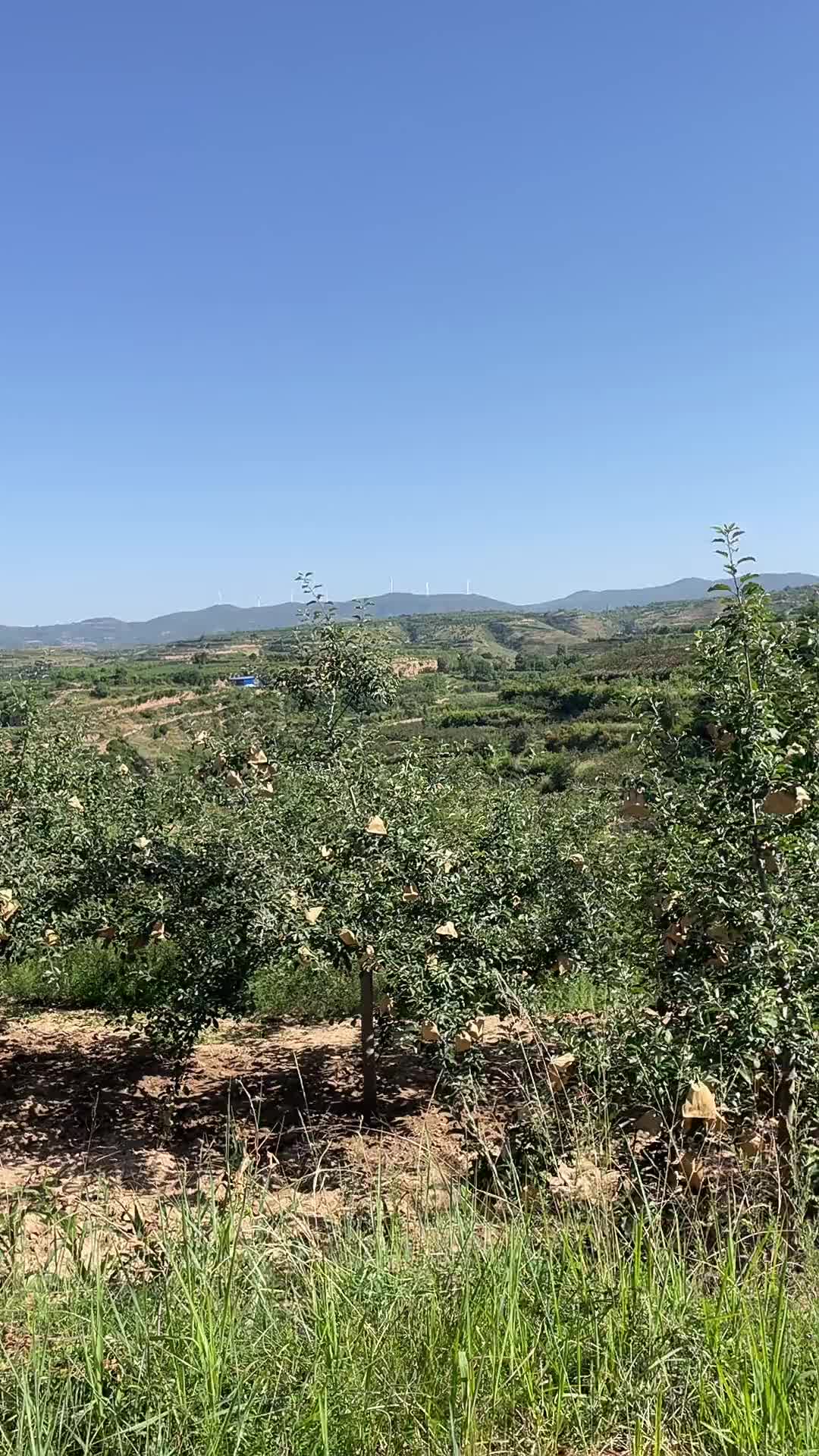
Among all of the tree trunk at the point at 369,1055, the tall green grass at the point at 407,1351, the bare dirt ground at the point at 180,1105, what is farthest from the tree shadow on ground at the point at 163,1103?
the tall green grass at the point at 407,1351

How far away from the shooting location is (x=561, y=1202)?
9.30ft

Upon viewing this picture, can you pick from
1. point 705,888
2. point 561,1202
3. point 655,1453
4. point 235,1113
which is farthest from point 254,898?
point 655,1453

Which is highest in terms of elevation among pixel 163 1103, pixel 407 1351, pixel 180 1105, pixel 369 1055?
pixel 407 1351

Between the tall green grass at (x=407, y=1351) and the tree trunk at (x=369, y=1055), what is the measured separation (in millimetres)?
4855

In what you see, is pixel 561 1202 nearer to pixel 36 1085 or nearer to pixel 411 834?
pixel 411 834

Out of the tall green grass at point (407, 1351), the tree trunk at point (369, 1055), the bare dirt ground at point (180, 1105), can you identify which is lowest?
the bare dirt ground at point (180, 1105)

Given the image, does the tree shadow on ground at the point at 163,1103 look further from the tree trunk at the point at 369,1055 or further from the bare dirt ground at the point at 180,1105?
the tree trunk at the point at 369,1055

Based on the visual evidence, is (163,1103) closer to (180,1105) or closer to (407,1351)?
(180,1105)

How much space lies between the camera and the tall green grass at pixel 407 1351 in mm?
1814

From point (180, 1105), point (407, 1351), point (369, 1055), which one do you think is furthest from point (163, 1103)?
point (407, 1351)

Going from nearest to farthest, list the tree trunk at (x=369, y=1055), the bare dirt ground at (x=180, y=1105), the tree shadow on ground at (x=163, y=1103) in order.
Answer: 1. the bare dirt ground at (x=180, y=1105)
2. the tree shadow on ground at (x=163, y=1103)
3. the tree trunk at (x=369, y=1055)

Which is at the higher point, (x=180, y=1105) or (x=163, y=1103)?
(x=163, y=1103)

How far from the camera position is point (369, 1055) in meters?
7.41

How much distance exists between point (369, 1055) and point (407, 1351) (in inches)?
219
